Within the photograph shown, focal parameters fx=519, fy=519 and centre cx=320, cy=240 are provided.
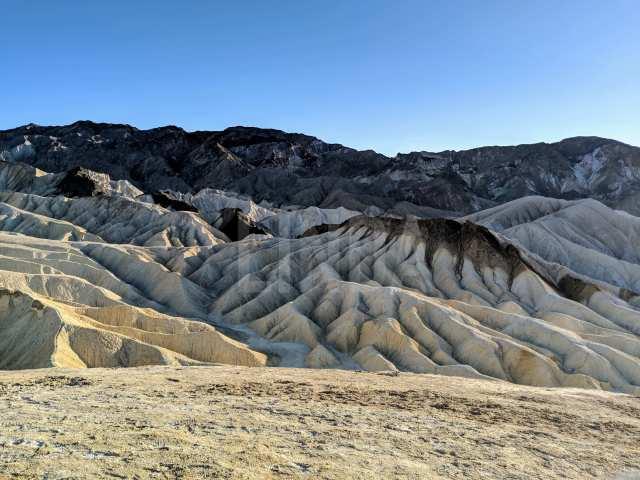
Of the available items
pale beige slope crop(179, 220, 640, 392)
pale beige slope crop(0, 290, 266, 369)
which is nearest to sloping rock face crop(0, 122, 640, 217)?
pale beige slope crop(179, 220, 640, 392)

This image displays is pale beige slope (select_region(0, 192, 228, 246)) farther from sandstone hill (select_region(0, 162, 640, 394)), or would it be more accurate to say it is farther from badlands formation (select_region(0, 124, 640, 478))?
sandstone hill (select_region(0, 162, 640, 394))

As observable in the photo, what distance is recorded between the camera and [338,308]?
138ft

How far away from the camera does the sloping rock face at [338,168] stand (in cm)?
14112

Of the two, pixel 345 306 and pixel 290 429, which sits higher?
pixel 290 429

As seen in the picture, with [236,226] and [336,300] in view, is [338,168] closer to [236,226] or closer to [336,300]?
[236,226]

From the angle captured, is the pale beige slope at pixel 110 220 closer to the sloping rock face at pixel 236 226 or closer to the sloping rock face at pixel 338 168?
→ the sloping rock face at pixel 236 226

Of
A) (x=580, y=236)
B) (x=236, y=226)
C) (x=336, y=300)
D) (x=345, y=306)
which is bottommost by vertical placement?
(x=345, y=306)

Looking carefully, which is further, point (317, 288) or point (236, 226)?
point (236, 226)

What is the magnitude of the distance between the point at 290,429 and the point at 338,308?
30.6 meters

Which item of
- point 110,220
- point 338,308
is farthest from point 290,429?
point 110,220

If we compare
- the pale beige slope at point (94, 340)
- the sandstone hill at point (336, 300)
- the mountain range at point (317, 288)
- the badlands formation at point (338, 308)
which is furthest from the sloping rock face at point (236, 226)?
the pale beige slope at point (94, 340)

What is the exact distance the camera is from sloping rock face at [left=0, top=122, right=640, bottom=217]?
5556 inches

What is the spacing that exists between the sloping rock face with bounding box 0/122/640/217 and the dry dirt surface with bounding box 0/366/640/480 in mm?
109378

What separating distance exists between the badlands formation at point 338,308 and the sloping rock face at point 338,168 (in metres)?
52.7
